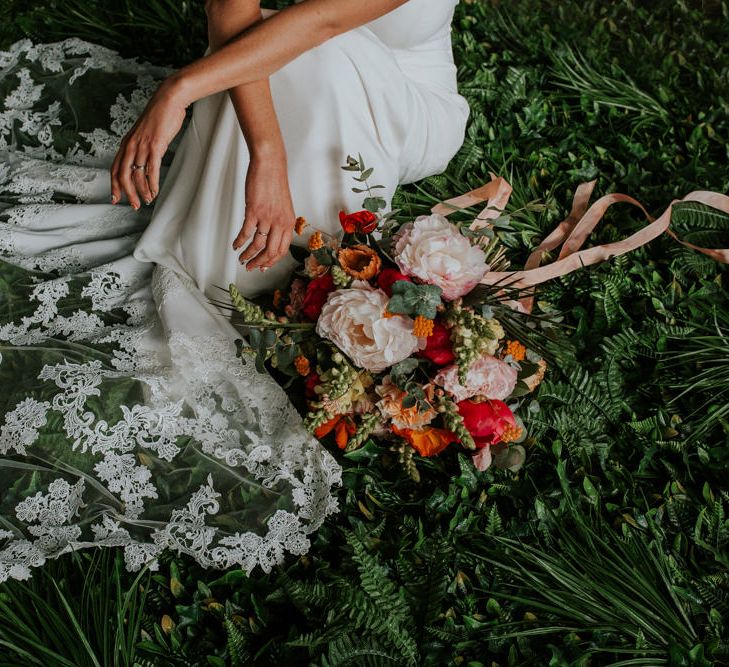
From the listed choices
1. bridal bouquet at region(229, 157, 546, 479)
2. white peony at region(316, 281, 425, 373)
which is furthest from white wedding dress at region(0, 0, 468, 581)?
white peony at region(316, 281, 425, 373)

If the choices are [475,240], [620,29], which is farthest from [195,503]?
[620,29]

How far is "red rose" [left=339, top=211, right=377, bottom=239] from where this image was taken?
4.33ft

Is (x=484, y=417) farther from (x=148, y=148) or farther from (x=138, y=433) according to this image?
(x=148, y=148)

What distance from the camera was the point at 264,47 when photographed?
1297 millimetres

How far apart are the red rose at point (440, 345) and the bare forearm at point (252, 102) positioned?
460mm

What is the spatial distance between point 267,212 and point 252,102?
0.21 metres

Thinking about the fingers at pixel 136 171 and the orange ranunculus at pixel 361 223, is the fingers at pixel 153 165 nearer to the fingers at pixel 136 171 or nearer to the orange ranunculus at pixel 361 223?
the fingers at pixel 136 171

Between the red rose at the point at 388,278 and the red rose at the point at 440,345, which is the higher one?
the red rose at the point at 388,278

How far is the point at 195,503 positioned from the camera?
1289 millimetres

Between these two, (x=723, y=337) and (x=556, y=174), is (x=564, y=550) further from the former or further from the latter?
(x=556, y=174)

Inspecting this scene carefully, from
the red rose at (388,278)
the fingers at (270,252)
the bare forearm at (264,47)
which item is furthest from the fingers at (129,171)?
the red rose at (388,278)

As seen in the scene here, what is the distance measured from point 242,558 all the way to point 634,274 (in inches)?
50.4

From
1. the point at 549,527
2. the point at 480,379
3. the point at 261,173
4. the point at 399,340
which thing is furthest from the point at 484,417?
the point at 261,173

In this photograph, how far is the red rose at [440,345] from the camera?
125cm
